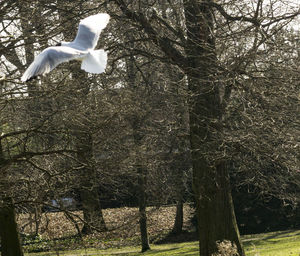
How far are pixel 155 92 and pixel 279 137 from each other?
203 inches

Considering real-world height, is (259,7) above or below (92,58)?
above

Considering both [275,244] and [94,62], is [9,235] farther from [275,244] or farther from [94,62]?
[94,62]

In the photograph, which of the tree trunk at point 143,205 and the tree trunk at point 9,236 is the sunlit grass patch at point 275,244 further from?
Answer: the tree trunk at point 9,236

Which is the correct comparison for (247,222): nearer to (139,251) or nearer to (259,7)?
(139,251)

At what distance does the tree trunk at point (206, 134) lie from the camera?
11.9 meters

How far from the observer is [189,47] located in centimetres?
1245

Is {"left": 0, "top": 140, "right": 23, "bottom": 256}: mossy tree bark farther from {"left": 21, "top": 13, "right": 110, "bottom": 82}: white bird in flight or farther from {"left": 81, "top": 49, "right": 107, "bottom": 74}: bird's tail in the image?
{"left": 81, "top": 49, "right": 107, "bottom": 74}: bird's tail

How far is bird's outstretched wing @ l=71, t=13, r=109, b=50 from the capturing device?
6698mm

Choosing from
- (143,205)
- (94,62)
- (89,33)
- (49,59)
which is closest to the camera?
(49,59)

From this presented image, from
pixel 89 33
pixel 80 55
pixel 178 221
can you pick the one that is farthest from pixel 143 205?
pixel 80 55

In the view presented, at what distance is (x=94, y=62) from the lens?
6129mm

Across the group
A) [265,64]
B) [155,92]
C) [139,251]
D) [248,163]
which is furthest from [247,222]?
[265,64]

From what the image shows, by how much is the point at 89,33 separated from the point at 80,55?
76 cm

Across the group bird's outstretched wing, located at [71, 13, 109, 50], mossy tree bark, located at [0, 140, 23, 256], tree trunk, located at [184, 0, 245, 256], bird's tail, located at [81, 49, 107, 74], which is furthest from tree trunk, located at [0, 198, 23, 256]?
bird's tail, located at [81, 49, 107, 74]
